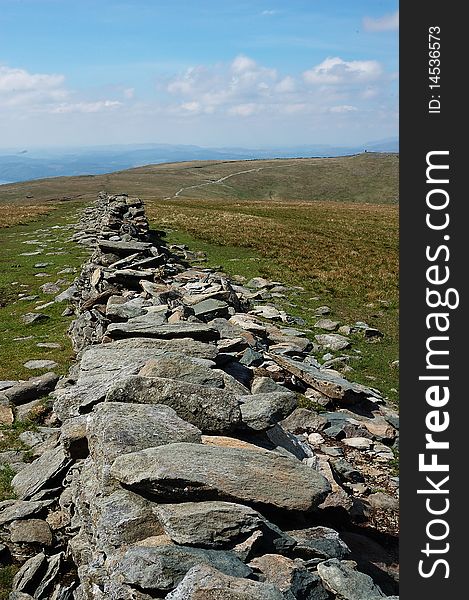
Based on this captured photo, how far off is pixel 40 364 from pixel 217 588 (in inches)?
585

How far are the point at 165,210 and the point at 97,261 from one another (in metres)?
48.5

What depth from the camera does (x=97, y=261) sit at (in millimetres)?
30266

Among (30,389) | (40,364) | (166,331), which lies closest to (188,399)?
(166,331)

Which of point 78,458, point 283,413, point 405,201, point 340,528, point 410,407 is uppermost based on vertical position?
point 405,201

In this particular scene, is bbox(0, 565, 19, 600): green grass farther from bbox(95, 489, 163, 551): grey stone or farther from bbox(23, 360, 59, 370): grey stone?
bbox(23, 360, 59, 370): grey stone

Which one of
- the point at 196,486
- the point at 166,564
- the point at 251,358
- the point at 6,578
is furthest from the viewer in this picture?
the point at 251,358

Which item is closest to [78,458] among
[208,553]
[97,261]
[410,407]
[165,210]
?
[208,553]

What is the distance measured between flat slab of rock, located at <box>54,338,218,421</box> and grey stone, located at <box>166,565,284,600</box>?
533 centimetres

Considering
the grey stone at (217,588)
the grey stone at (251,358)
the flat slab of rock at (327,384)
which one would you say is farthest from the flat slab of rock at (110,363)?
the grey stone at (217,588)

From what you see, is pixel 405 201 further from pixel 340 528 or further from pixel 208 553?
pixel 340 528

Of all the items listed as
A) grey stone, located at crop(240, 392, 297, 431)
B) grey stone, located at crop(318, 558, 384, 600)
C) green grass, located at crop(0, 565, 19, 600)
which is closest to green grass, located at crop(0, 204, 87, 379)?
green grass, located at crop(0, 565, 19, 600)

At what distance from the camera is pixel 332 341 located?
23969 millimetres

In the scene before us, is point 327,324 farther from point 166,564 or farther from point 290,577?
point 166,564

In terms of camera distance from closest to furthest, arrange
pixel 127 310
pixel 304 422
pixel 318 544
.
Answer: pixel 318 544, pixel 304 422, pixel 127 310
